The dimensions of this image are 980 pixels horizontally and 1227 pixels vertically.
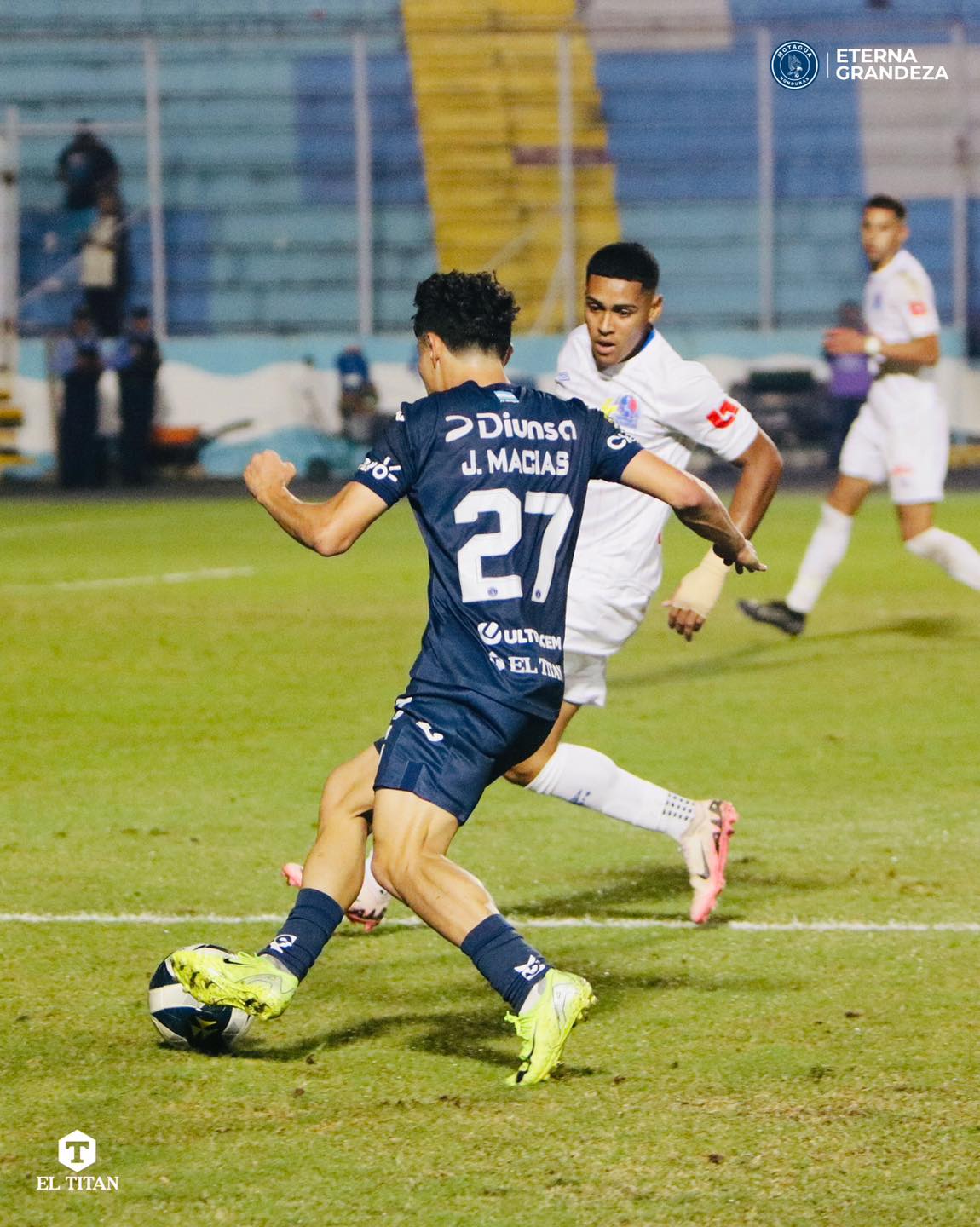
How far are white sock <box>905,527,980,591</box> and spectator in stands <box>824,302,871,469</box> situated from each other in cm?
1239

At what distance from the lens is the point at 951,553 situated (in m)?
11.4

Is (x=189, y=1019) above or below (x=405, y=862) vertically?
below

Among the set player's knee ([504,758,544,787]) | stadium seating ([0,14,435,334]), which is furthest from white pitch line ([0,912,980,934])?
stadium seating ([0,14,435,334])

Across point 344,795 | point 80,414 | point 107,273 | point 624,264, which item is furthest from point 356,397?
point 344,795

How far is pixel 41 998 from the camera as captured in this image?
16.3 feet

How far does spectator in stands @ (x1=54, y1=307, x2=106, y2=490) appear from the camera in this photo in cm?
2438

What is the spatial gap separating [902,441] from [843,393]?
41.9 feet

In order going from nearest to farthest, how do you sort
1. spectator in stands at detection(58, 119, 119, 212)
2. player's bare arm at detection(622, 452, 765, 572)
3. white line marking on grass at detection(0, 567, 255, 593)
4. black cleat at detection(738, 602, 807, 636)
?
player's bare arm at detection(622, 452, 765, 572) → black cleat at detection(738, 602, 807, 636) → white line marking on grass at detection(0, 567, 255, 593) → spectator in stands at detection(58, 119, 119, 212)

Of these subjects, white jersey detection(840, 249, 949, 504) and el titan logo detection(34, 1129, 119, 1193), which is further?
white jersey detection(840, 249, 949, 504)

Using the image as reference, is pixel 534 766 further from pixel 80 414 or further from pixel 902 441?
pixel 80 414

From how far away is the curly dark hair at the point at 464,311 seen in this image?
176 inches

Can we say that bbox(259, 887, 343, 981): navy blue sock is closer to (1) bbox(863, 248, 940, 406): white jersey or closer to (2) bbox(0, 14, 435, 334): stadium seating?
(1) bbox(863, 248, 940, 406): white jersey

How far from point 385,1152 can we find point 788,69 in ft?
75.2

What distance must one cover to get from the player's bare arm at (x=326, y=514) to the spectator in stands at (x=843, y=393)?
19788 mm
